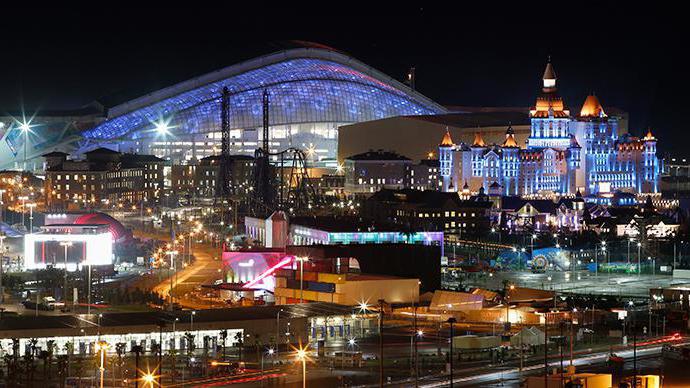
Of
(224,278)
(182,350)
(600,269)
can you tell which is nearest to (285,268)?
(224,278)

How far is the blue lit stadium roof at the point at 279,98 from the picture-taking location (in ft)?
293

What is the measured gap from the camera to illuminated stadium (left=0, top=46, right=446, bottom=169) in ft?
286

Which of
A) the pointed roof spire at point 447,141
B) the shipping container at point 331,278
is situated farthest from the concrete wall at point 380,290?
the pointed roof spire at point 447,141

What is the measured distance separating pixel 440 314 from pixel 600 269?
19426mm

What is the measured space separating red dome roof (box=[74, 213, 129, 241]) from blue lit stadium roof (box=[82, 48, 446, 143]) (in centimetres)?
3185

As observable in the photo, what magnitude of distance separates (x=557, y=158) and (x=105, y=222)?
3772cm

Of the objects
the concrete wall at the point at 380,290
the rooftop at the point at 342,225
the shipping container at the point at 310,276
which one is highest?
the rooftop at the point at 342,225

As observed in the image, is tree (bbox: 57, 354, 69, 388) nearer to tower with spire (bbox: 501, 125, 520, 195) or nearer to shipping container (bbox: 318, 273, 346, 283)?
shipping container (bbox: 318, 273, 346, 283)

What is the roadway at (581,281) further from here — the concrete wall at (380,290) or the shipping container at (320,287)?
the shipping container at (320,287)

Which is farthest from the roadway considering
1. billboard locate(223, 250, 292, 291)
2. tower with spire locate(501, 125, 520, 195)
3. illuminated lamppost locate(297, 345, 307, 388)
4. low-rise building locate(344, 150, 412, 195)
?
low-rise building locate(344, 150, 412, 195)

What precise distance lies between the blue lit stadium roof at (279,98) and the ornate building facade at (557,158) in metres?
10.3

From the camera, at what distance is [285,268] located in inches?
1697

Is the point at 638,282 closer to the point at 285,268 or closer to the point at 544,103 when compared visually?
the point at 285,268

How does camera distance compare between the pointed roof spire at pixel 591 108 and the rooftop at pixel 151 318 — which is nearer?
the rooftop at pixel 151 318
